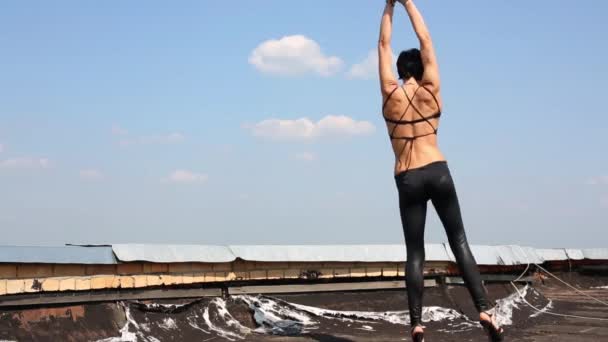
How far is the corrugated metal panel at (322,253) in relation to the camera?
260 inches

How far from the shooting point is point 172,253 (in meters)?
6.04

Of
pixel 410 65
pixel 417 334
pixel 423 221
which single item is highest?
pixel 410 65

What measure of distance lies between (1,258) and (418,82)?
3.27 meters

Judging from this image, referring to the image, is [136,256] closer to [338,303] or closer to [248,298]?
[248,298]

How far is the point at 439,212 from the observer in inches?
206

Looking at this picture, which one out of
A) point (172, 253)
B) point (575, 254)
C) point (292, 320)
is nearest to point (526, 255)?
point (575, 254)

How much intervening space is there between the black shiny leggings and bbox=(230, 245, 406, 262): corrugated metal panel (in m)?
1.82

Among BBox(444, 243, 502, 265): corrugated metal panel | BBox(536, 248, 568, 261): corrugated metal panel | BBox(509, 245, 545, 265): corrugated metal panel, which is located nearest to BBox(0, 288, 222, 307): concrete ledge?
BBox(444, 243, 502, 265): corrugated metal panel

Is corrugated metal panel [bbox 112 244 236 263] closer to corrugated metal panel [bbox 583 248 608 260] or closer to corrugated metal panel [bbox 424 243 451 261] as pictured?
corrugated metal panel [bbox 424 243 451 261]

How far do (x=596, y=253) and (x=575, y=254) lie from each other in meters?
0.53

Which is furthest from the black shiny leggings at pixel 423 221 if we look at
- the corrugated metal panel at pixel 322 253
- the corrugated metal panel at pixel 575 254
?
the corrugated metal panel at pixel 575 254

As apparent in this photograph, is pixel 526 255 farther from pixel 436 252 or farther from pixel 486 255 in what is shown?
pixel 436 252

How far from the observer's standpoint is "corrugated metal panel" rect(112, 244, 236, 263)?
573cm

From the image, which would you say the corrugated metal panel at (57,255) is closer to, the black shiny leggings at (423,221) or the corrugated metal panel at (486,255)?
the black shiny leggings at (423,221)
